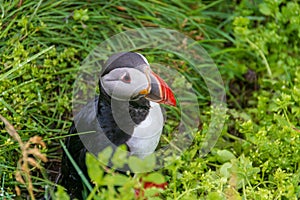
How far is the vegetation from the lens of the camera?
12.2 feet

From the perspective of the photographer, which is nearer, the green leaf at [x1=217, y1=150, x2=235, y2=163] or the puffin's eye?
the puffin's eye

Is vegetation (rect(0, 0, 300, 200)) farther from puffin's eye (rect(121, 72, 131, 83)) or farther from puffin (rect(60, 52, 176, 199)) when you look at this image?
puffin's eye (rect(121, 72, 131, 83))

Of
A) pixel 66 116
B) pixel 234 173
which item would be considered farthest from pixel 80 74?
pixel 234 173

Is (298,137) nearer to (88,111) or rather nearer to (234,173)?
(234,173)

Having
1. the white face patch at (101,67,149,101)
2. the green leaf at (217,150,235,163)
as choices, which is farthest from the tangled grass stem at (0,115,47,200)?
the green leaf at (217,150,235,163)

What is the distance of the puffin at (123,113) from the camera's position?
337 centimetres

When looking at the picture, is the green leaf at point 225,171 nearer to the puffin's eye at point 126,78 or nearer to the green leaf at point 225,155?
the green leaf at point 225,155

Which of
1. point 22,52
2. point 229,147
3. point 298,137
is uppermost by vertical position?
point 22,52

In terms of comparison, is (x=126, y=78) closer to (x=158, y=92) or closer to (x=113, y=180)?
(x=158, y=92)

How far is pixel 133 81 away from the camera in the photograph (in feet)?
11.1

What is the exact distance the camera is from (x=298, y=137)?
388cm

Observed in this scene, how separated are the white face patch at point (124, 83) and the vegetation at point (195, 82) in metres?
0.40

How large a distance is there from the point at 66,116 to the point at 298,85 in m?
1.59

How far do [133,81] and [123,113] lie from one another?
221mm
